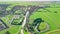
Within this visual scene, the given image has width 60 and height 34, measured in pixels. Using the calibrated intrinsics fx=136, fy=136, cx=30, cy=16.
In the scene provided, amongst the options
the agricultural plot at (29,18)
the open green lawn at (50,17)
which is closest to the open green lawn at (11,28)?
the agricultural plot at (29,18)

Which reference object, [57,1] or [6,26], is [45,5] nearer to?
[57,1]

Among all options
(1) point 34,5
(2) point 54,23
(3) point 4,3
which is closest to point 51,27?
(2) point 54,23

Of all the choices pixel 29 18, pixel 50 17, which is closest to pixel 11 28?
pixel 29 18

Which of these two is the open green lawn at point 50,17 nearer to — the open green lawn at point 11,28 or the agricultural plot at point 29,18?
the agricultural plot at point 29,18

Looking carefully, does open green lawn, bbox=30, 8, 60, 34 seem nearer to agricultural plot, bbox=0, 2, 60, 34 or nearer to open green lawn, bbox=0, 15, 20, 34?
agricultural plot, bbox=0, 2, 60, 34

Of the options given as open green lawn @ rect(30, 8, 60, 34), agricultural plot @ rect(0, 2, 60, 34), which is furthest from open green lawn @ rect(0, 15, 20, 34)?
open green lawn @ rect(30, 8, 60, 34)

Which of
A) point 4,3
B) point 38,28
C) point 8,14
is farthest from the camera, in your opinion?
point 4,3

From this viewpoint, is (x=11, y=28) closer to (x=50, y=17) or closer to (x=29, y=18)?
(x=29, y=18)

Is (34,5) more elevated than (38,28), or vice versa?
(34,5)
